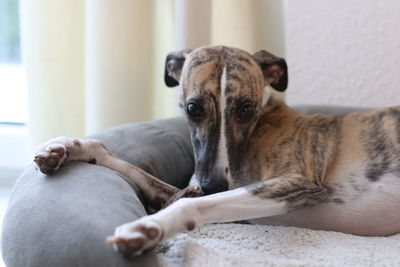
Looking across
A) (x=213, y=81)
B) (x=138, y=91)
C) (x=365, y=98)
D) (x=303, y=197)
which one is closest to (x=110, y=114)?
(x=138, y=91)

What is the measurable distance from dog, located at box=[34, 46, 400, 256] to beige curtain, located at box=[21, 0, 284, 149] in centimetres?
43

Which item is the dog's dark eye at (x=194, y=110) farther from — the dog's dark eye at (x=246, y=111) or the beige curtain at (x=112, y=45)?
the beige curtain at (x=112, y=45)

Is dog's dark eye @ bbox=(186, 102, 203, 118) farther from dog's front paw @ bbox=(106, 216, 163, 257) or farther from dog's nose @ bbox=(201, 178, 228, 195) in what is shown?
dog's front paw @ bbox=(106, 216, 163, 257)

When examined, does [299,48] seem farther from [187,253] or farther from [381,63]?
[187,253]

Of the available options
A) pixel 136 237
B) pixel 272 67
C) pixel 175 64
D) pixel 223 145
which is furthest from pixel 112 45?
pixel 136 237

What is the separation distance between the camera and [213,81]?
5.06 ft

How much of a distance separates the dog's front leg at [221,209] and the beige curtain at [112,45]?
82 cm

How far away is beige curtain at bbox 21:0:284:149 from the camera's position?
2.04 meters

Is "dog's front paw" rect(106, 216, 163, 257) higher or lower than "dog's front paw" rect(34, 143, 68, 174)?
lower

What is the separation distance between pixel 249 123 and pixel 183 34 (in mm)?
631

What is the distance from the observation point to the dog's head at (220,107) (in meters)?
1.48

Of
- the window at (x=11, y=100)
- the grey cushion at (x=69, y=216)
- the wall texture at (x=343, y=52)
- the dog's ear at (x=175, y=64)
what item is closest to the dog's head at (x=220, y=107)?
the dog's ear at (x=175, y=64)

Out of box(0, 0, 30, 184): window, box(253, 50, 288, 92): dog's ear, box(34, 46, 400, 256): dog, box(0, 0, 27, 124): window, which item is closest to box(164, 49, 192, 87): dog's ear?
box(34, 46, 400, 256): dog

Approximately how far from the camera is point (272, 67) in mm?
1765
